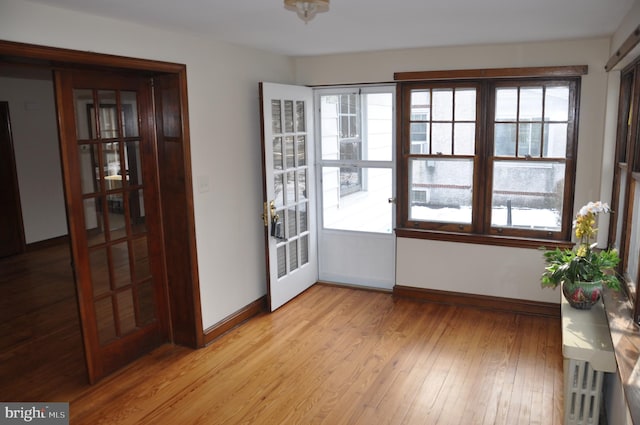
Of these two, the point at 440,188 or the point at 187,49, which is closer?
the point at 187,49

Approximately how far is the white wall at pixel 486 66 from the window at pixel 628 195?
37 centimetres

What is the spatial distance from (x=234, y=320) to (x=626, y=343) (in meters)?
2.89

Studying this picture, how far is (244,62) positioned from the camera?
4.14 metres

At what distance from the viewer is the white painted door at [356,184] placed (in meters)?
4.82

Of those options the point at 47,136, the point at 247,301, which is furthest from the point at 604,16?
the point at 47,136

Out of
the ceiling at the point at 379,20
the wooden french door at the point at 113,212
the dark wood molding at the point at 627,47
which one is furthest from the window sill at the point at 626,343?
the wooden french door at the point at 113,212

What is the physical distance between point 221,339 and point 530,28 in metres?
3.28

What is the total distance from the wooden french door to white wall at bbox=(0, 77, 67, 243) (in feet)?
12.6

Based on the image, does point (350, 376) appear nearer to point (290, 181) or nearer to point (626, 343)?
point (626, 343)

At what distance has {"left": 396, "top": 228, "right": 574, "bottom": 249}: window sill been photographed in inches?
165

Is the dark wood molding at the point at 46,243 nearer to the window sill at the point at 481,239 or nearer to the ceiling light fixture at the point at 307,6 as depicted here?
the window sill at the point at 481,239

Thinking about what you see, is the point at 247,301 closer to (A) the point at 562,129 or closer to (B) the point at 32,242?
(A) the point at 562,129

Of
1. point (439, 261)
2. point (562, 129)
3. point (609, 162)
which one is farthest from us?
point (439, 261)

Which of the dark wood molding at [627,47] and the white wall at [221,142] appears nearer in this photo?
the dark wood molding at [627,47]
